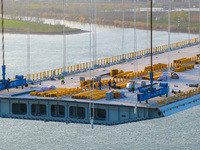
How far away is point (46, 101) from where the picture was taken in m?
65.5

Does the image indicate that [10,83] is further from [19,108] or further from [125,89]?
[125,89]

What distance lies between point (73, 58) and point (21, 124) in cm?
6402

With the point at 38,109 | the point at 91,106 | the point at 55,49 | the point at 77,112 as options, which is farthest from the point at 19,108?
the point at 55,49

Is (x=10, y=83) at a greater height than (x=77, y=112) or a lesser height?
greater

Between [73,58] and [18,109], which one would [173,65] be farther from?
[73,58]

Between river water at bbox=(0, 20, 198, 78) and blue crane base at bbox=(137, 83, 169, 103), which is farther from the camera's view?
river water at bbox=(0, 20, 198, 78)

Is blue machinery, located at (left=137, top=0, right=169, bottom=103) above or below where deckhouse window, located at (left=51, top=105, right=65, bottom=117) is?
above

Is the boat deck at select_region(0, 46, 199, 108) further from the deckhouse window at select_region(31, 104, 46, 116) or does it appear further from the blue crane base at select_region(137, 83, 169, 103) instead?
the deckhouse window at select_region(31, 104, 46, 116)

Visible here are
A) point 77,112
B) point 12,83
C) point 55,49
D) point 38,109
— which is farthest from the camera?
point 55,49

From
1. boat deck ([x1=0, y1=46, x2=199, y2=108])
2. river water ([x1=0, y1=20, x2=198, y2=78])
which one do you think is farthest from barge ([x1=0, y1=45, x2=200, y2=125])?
river water ([x1=0, y1=20, x2=198, y2=78])

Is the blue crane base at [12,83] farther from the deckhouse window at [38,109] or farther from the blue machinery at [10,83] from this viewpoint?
the deckhouse window at [38,109]

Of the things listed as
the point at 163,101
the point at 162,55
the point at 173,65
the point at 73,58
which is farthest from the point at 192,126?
the point at 73,58

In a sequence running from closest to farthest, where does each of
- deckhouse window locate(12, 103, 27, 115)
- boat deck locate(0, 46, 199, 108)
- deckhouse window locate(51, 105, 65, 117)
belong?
deckhouse window locate(51, 105, 65, 117) → boat deck locate(0, 46, 199, 108) → deckhouse window locate(12, 103, 27, 115)

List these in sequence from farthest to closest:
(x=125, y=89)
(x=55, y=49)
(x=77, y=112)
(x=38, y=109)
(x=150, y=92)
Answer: (x=55, y=49), (x=125, y=89), (x=38, y=109), (x=150, y=92), (x=77, y=112)
